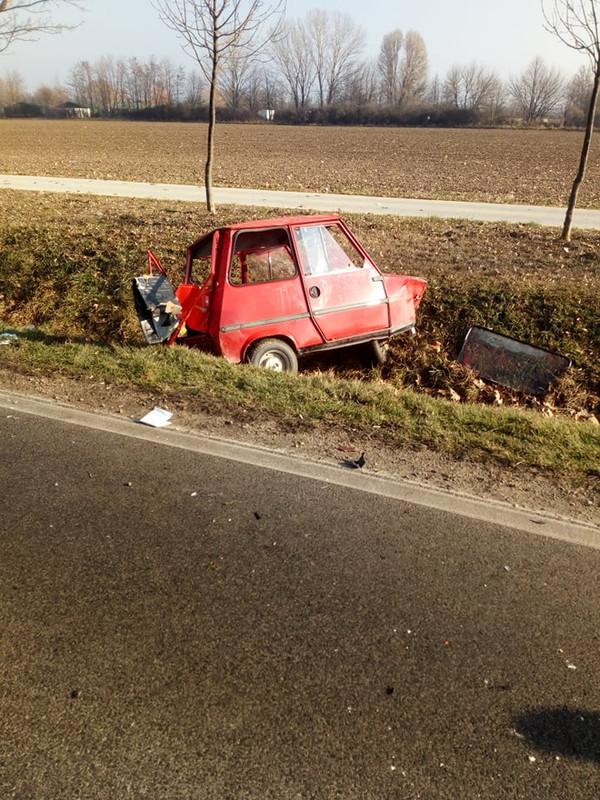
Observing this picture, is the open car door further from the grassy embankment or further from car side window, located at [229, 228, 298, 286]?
car side window, located at [229, 228, 298, 286]

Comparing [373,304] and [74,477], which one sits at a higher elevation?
[373,304]

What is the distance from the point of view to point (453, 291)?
9500mm

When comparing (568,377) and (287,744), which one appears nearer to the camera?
(287,744)

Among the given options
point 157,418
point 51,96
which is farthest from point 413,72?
point 157,418

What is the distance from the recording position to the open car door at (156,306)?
646cm

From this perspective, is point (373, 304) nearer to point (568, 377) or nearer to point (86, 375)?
point (568, 377)

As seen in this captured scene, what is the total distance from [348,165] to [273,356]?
96.5 ft

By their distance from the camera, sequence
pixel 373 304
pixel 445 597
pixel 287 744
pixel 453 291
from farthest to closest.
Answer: pixel 453 291 < pixel 373 304 < pixel 445 597 < pixel 287 744

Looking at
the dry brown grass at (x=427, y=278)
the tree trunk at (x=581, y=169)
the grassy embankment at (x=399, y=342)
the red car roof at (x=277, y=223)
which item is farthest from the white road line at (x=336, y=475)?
the tree trunk at (x=581, y=169)

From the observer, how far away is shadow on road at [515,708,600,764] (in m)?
2.54

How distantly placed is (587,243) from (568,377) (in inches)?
203

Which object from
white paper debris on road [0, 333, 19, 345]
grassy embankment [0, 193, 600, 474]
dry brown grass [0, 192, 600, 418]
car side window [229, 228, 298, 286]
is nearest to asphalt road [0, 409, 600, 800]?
grassy embankment [0, 193, 600, 474]

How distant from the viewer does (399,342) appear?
8.70 m

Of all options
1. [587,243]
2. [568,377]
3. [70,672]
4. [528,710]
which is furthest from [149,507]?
[587,243]
